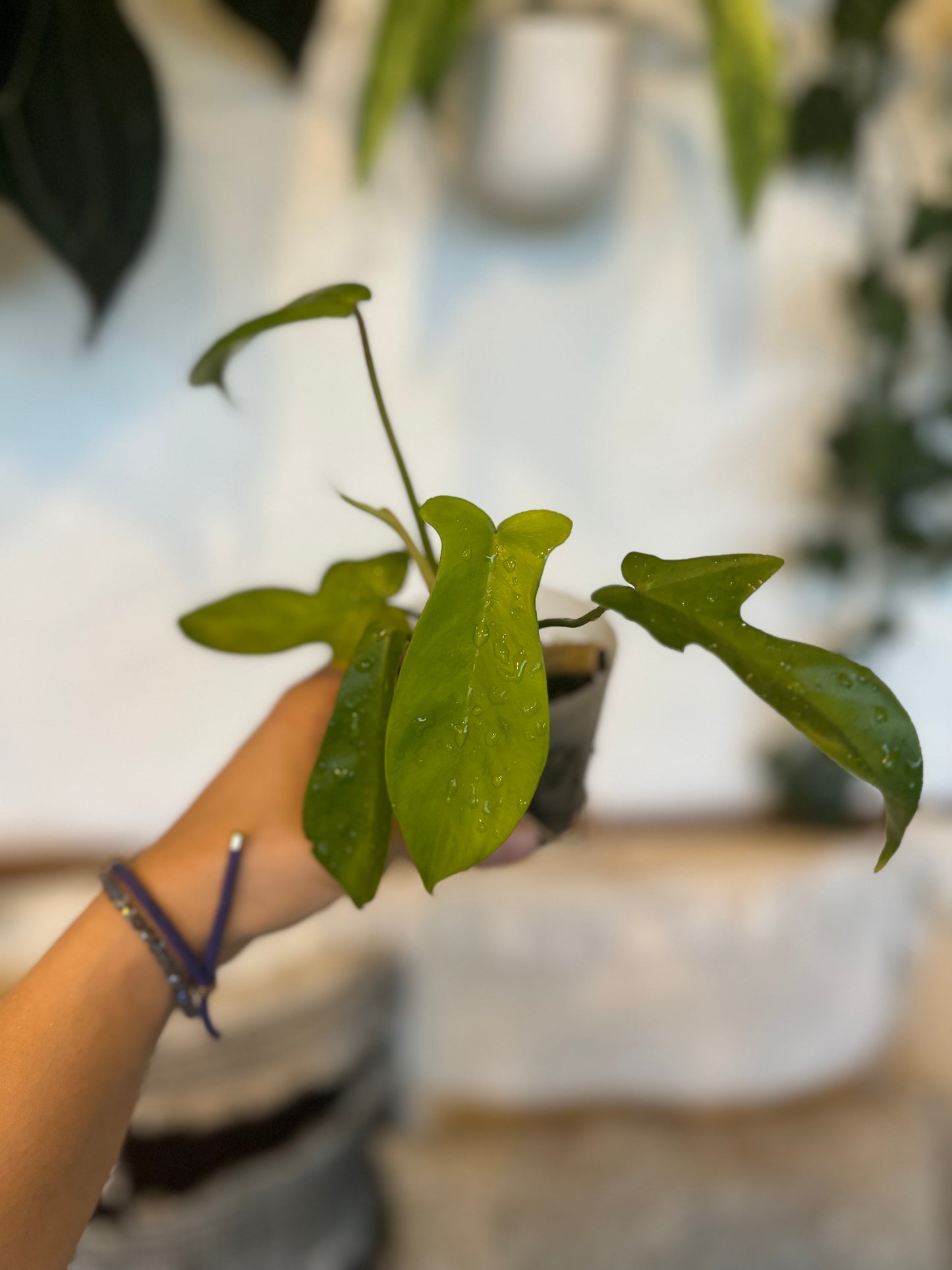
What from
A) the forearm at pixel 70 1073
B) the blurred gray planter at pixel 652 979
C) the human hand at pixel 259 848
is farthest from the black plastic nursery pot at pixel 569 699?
the blurred gray planter at pixel 652 979

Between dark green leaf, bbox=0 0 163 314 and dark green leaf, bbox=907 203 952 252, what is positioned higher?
dark green leaf, bbox=0 0 163 314

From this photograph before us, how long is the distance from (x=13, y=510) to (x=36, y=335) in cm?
18

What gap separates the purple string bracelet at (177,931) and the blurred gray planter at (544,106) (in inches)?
27.7

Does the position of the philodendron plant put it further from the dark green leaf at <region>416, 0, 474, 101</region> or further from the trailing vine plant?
the trailing vine plant

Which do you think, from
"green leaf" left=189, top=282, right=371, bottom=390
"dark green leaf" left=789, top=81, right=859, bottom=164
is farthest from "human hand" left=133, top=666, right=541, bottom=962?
"dark green leaf" left=789, top=81, right=859, bottom=164

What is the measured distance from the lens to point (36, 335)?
0.97 meters

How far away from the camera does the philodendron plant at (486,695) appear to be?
344 millimetres

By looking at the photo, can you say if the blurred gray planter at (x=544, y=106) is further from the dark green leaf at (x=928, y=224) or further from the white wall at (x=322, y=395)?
the dark green leaf at (x=928, y=224)

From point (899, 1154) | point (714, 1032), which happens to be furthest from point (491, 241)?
point (899, 1154)

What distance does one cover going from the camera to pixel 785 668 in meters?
0.38

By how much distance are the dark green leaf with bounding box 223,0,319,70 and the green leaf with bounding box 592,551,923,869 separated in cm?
72

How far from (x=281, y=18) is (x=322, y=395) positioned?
0.34m

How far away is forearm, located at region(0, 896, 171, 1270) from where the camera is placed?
1.41ft

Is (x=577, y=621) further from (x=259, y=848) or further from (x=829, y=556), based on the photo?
(x=829, y=556)
